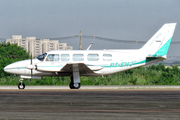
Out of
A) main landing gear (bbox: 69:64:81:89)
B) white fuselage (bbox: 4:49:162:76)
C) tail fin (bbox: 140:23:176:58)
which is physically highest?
tail fin (bbox: 140:23:176:58)

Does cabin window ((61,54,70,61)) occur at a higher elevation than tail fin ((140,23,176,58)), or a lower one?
lower

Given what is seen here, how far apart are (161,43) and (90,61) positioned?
21.2 feet

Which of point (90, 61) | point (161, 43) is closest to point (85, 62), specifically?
point (90, 61)

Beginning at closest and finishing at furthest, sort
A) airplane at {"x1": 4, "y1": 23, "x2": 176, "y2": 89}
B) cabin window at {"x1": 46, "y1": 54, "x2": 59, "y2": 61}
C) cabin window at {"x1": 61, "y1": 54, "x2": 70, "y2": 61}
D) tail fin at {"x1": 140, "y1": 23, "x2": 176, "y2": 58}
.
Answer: airplane at {"x1": 4, "y1": 23, "x2": 176, "y2": 89} → cabin window at {"x1": 46, "y1": 54, "x2": 59, "y2": 61} → cabin window at {"x1": 61, "y1": 54, "x2": 70, "y2": 61} → tail fin at {"x1": 140, "y1": 23, "x2": 176, "y2": 58}

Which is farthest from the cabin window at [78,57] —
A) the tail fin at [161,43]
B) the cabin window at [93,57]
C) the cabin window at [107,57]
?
the tail fin at [161,43]

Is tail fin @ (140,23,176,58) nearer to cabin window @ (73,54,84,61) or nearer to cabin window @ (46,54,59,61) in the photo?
cabin window @ (73,54,84,61)

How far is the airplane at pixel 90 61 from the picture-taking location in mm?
24375

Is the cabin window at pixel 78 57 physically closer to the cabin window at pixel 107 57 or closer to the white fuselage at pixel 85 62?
the white fuselage at pixel 85 62

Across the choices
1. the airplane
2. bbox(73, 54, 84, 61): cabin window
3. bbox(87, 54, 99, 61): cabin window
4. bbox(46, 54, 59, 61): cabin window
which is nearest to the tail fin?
the airplane

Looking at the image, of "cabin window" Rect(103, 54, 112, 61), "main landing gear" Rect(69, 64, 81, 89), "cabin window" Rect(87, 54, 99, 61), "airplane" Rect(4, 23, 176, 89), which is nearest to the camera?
"airplane" Rect(4, 23, 176, 89)

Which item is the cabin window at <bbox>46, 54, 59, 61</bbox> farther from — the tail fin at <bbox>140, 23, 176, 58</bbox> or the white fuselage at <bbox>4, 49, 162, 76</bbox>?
the tail fin at <bbox>140, 23, 176, 58</bbox>

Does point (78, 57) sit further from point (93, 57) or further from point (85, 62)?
point (93, 57)

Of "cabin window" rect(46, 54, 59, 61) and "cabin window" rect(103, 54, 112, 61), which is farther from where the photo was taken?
"cabin window" rect(103, 54, 112, 61)

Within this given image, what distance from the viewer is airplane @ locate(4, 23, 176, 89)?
24.4 meters
